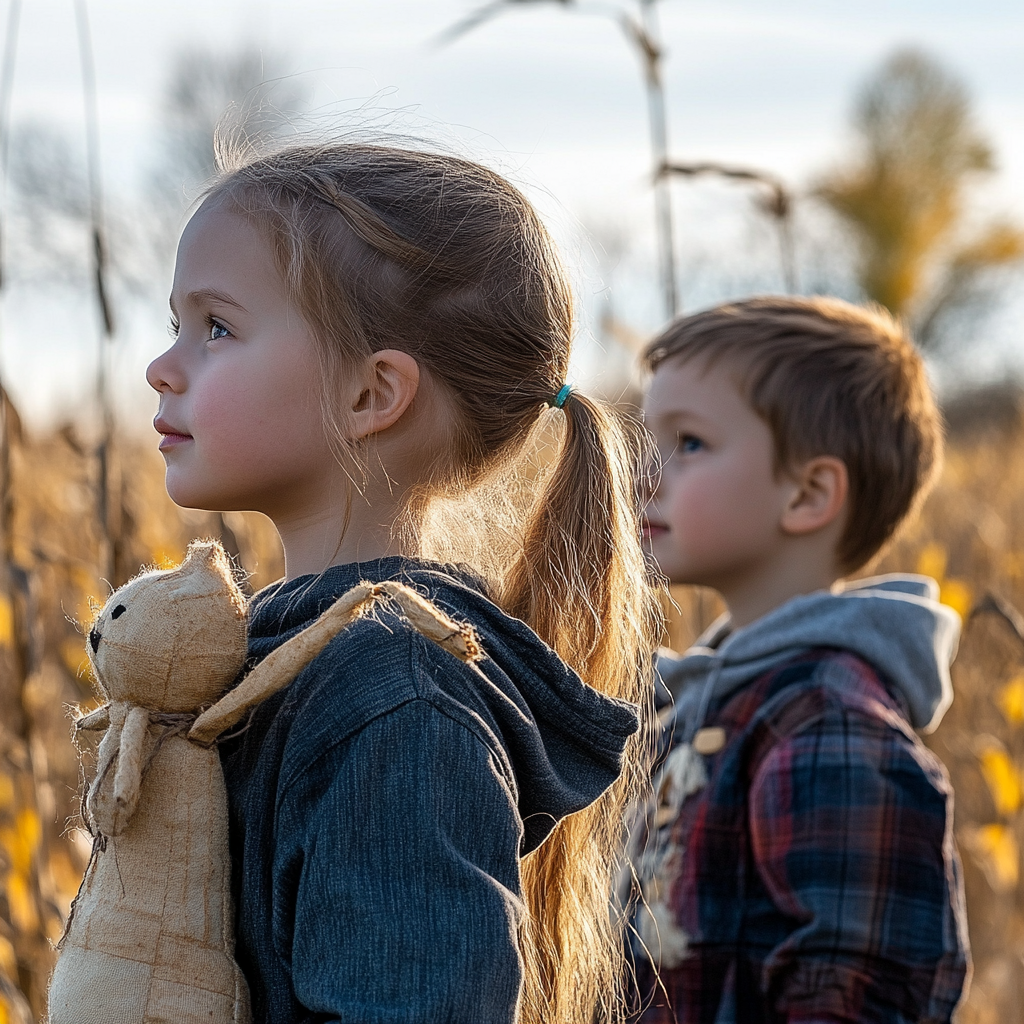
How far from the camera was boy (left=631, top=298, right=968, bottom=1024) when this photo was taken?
1.41m

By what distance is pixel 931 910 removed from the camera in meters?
1.43

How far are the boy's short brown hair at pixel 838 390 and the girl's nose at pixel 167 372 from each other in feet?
3.21

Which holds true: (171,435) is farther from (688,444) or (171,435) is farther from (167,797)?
(688,444)

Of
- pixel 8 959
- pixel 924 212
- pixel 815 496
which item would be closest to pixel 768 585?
pixel 815 496

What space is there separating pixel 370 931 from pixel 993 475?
628cm

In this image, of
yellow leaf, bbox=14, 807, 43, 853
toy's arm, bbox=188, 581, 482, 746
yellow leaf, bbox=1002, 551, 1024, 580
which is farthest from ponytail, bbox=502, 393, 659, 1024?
yellow leaf, bbox=1002, 551, 1024, 580

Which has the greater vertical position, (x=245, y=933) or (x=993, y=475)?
(x=245, y=933)

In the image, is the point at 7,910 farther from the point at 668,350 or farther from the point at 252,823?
the point at 668,350

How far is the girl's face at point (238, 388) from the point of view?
38.9 inches

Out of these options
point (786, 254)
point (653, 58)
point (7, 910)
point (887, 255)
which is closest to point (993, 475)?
point (786, 254)

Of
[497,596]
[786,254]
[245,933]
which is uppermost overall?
[786,254]

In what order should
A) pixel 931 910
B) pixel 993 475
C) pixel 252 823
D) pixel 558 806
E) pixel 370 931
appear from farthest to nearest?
pixel 993 475, pixel 931 910, pixel 558 806, pixel 252 823, pixel 370 931

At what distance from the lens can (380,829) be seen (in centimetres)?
82

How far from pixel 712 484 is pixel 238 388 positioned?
904 mm
